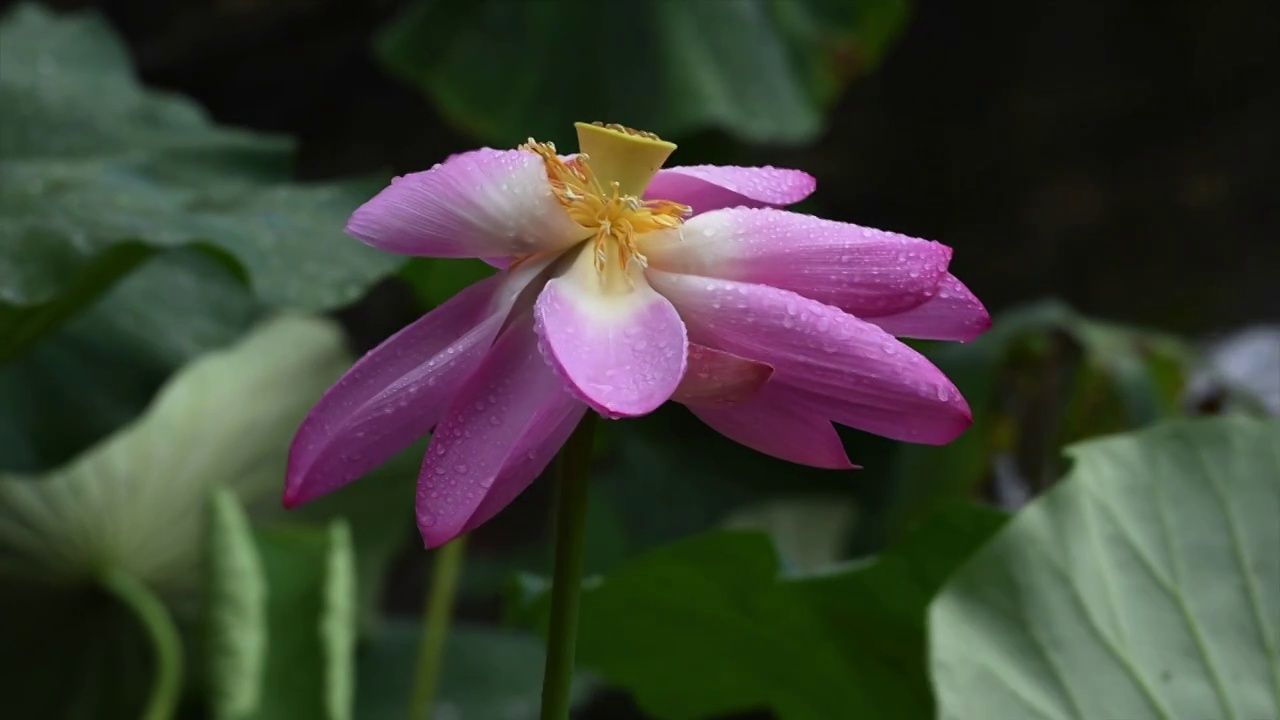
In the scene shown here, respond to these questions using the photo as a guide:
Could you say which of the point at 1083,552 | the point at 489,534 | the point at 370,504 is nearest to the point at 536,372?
the point at 1083,552

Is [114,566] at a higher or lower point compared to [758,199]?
lower

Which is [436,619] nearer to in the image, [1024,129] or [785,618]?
[785,618]

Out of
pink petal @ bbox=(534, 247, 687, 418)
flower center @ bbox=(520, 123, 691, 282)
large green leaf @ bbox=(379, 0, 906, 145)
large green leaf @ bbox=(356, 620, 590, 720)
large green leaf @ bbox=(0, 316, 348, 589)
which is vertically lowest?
large green leaf @ bbox=(356, 620, 590, 720)

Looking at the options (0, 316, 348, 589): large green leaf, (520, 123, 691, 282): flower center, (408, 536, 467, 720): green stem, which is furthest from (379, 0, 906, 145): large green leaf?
(520, 123, 691, 282): flower center

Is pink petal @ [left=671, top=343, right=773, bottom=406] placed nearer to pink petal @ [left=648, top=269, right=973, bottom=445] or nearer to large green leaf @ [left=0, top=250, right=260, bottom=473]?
pink petal @ [left=648, top=269, right=973, bottom=445]

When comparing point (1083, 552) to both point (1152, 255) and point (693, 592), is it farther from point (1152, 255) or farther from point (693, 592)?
point (1152, 255)
